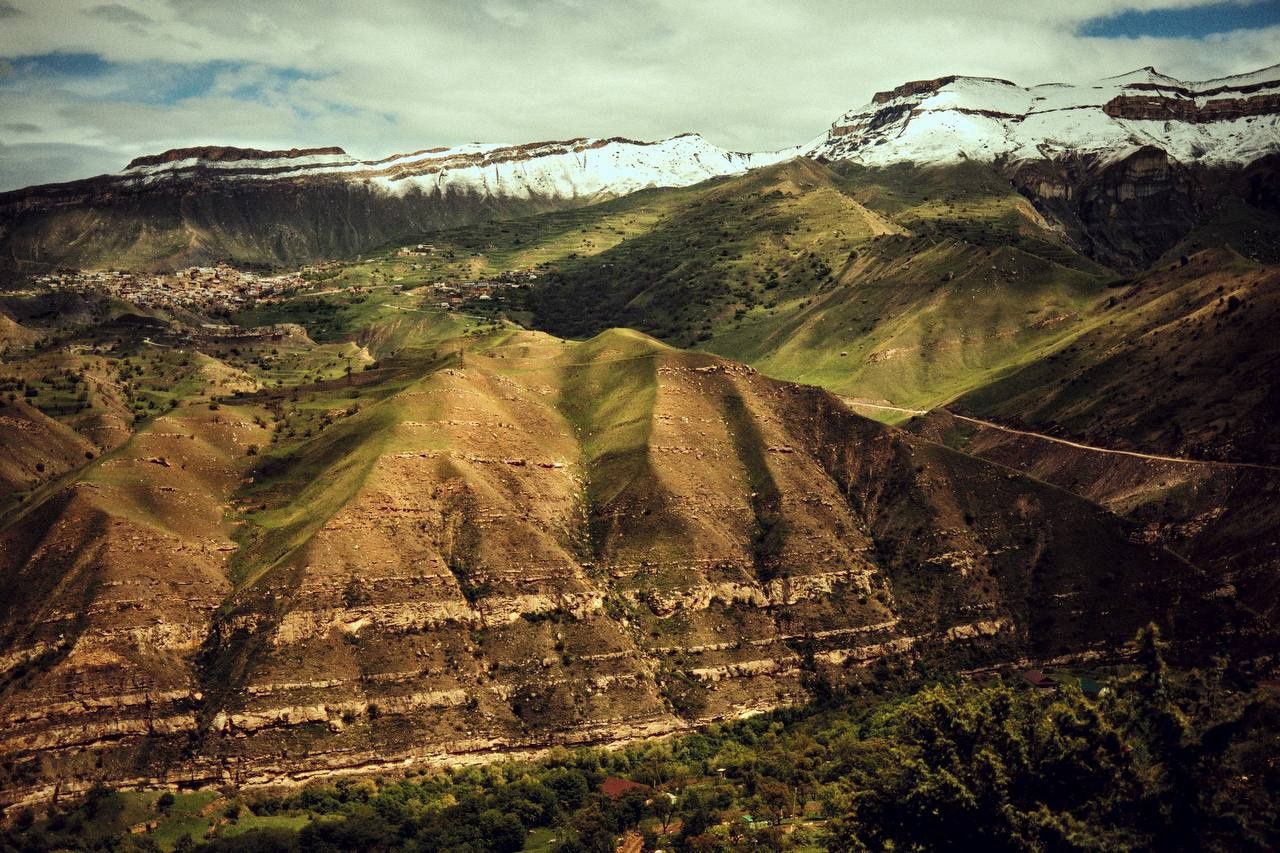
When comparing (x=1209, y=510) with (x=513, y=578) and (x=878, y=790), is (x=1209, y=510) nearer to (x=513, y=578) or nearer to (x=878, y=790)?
(x=878, y=790)

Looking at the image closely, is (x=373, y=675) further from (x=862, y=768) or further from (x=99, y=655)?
(x=862, y=768)

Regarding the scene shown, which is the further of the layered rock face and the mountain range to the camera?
the mountain range

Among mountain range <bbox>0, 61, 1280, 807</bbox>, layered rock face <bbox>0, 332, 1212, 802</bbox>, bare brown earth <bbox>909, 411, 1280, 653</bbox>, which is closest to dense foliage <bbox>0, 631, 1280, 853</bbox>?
mountain range <bbox>0, 61, 1280, 807</bbox>

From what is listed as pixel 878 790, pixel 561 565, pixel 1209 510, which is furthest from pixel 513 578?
pixel 1209 510

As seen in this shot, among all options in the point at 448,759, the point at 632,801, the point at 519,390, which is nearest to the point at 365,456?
the point at 519,390

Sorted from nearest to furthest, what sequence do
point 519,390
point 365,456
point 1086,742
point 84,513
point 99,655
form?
point 1086,742 → point 99,655 → point 84,513 → point 365,456 → point 519,390

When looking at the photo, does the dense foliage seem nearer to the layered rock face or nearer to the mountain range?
the mountain range
